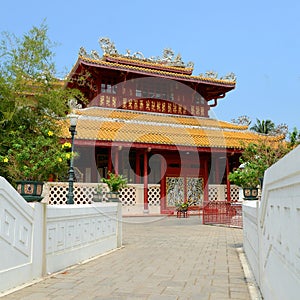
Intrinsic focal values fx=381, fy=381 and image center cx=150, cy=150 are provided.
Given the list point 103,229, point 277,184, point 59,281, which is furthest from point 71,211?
point 277,184

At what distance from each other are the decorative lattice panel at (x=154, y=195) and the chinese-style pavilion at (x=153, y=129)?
1.24 feet


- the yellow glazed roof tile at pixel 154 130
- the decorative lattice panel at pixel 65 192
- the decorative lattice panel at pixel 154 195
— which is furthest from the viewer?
the decorative lattice panel at pixel 154 195

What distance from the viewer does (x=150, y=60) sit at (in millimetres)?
23828

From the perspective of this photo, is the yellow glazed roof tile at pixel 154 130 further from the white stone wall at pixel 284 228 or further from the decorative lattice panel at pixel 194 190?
the white stone wall at pixel 284 228

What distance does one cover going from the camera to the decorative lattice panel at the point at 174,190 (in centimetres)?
2108

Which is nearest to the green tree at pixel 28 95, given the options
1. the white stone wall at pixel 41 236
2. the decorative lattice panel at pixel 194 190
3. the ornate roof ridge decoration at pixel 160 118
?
the white stone wall at pixel 41 236

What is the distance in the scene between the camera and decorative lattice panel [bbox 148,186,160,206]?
20203 millimetres

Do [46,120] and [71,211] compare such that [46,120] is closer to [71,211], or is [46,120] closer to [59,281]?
[71,211]

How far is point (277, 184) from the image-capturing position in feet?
10.4

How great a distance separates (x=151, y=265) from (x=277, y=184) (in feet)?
14.7

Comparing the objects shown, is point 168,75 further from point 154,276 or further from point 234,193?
point 154,276

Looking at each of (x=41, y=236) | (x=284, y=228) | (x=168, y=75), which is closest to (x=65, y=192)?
(x=168, y=75)

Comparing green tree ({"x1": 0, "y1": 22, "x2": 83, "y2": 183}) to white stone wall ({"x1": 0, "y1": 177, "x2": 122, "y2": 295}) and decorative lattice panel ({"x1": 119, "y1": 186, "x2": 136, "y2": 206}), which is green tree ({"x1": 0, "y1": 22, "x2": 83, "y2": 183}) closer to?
white stone wall ({"x1": 0, "y1": 177, "x2": 122, "y2": 295})

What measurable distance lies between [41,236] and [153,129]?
598 inches
